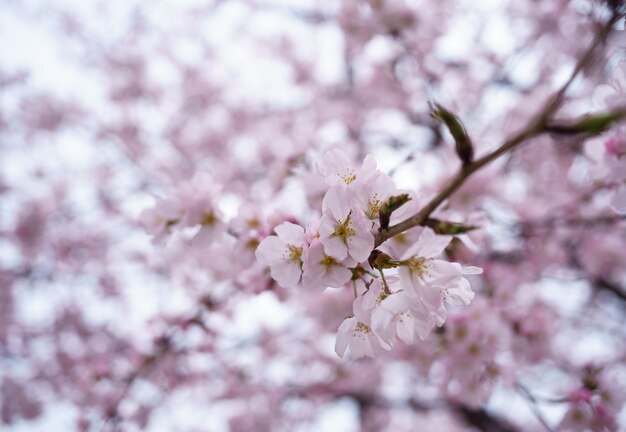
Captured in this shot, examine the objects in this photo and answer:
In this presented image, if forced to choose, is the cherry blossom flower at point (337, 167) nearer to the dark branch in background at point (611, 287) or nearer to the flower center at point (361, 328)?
the flower center at point (361, 328)

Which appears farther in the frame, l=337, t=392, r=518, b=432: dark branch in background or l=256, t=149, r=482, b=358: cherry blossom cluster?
l=337, t=392, r=518, b=432: dark branch in background

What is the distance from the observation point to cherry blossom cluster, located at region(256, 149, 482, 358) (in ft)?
3.68

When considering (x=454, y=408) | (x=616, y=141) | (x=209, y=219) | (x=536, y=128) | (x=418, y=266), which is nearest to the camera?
(x=536, y=128)

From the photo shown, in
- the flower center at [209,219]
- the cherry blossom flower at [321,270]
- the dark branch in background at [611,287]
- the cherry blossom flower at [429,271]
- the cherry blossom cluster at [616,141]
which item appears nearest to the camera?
the cherry blossom flower at [429,271]

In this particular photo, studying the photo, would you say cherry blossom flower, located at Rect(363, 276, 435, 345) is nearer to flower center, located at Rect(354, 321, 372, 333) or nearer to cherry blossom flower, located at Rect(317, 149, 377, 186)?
flower center, located at Rect(354, 321, 372, 333)

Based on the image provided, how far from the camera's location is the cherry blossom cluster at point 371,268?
112 centimetres

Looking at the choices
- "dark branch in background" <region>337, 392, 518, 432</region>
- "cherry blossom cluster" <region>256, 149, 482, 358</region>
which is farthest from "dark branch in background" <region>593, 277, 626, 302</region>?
"cherry blossom cluster" <region>256, 149, 482, 358</region>

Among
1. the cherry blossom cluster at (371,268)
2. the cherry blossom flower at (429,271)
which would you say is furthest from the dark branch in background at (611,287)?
the cherry blossom flower at (429,271)

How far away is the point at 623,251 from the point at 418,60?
9.74 ft

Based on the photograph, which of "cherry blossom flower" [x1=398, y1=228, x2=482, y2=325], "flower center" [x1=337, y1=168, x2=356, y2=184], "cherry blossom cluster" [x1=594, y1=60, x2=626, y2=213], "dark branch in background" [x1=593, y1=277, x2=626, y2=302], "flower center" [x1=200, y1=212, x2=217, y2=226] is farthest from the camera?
"dark branch in background" [x1=593, y1=277, x2=626, y2=302]

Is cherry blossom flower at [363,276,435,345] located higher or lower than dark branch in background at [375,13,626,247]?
lower

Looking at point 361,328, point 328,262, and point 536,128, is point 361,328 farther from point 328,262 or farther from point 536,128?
point 536,128

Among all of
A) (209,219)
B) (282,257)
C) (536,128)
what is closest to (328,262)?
(282,257)

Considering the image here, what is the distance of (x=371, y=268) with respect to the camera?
1215 mm
